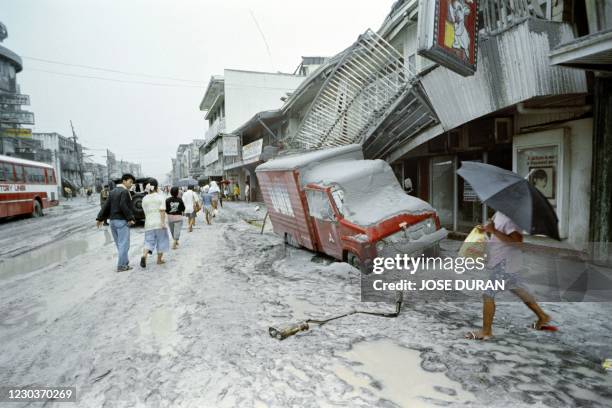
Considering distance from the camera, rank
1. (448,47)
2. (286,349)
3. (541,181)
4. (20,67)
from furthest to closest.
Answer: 1. (20,67)
2. (541,181)
3. (448,47)
4. (286,349)

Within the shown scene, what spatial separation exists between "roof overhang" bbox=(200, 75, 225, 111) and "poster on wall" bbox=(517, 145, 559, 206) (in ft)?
107

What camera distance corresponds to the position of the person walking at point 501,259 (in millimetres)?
3842

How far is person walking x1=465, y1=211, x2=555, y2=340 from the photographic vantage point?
3842 mm

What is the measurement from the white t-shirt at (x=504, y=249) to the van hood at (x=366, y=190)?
2.98 m

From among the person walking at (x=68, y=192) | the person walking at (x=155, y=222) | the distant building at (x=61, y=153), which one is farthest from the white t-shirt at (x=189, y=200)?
the distant building at (x=61, y=153)

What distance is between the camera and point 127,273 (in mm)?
7477

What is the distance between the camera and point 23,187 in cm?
2088

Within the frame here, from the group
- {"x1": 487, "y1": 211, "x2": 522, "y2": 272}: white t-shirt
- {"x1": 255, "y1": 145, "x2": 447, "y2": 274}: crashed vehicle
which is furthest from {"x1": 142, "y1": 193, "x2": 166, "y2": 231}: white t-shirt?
{"x1": 487, "y1": 211, "x2": 522, "y2": 272}: white t-shirt

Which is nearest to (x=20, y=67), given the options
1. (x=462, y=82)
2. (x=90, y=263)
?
(x=90, y=263)

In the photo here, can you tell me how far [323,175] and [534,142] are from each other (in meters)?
4.85

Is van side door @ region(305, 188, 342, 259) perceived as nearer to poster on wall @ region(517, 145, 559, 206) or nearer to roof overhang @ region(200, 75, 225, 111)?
poster on wall @ region(517, 145, 559, 206)

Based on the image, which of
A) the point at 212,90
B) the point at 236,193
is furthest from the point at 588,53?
the point at 212,90

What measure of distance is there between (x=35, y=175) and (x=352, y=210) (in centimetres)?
2345

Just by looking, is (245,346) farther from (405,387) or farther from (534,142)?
(534,142)
